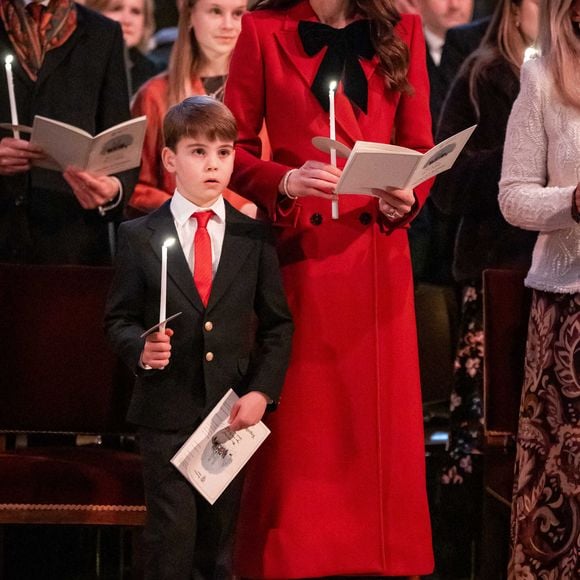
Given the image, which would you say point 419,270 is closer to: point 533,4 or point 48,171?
point 533,4

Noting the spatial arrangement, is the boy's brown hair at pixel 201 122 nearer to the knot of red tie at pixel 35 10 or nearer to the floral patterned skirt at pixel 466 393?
the knot of red tie at pixel 35 10

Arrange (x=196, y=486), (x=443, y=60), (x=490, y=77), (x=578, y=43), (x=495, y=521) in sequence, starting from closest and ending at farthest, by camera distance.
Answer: (x=196, y=486) → (x=578, y=43) → (x=495, y=521) → (x=490, y=77) → (x=443, y=60)

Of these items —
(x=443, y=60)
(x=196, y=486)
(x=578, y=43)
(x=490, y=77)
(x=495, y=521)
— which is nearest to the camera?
(x=196, y=486)

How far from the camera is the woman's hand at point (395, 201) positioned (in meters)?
3.02

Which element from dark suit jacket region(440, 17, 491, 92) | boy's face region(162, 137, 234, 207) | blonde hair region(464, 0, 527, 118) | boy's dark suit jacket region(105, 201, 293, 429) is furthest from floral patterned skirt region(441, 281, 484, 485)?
boy's face region(162, 137, 234, 207)

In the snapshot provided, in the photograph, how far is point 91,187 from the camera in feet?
13.0

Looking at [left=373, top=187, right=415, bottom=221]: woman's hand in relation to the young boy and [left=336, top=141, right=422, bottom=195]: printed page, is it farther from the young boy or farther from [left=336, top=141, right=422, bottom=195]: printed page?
the young boy

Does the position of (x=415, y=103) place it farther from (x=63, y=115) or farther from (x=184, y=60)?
(x=184, y=60)

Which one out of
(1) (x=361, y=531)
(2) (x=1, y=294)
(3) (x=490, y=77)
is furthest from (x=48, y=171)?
(1) (x=361, y=531)

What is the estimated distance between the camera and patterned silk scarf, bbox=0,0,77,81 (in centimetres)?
425

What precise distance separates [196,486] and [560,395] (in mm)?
965

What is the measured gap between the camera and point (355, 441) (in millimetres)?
3223

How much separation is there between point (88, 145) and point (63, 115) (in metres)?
0.56

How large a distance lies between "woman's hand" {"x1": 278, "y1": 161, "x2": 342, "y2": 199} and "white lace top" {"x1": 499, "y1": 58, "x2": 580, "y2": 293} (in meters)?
0.58
